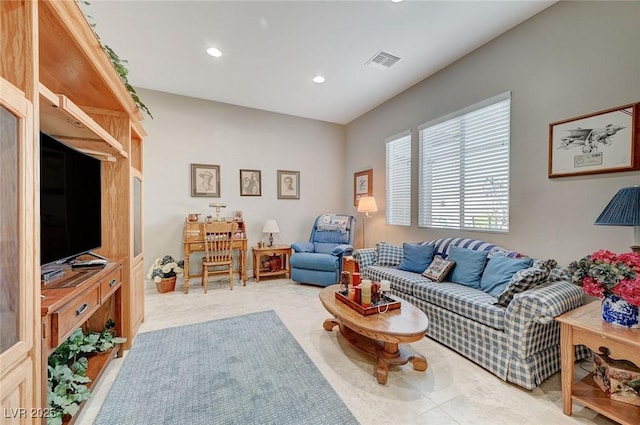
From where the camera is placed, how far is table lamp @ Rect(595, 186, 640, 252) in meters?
1.55

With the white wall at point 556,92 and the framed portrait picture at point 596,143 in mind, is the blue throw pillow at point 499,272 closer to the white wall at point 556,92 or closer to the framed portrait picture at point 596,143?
the white wall at point 556,92

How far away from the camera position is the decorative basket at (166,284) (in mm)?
3721

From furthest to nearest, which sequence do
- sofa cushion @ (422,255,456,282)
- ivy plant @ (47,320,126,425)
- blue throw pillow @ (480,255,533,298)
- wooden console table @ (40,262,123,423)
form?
sofa cushion @ (422,255,456,282)
blue throw pillow @ (480,255,533,298)
ivy plant @ (47,320,126,425)
wooden console table @ (40,262,123,423)

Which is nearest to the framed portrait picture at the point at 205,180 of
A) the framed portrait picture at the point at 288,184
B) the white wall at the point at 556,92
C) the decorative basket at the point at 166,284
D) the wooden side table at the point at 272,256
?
the framed portrait picture at the point at 288,184

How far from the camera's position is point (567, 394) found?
1530 mm

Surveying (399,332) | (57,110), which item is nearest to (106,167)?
(57,110)

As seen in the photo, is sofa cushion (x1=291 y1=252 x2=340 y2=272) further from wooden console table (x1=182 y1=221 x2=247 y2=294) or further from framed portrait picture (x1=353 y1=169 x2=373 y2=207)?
framed portrait picture (x1=353 y1=169 x2=373 y2=207)

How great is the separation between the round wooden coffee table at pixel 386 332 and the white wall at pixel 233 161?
296cm

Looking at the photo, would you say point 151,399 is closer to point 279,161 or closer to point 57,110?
point 57,110

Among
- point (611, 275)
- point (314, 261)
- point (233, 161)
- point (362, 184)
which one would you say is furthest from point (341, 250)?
point (611, 275)

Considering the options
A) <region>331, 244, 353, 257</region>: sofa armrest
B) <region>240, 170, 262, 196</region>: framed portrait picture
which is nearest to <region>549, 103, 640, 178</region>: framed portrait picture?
<region>331, 244, 353, 257</region>: sofa armrest

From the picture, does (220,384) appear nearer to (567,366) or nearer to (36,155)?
(36,155)

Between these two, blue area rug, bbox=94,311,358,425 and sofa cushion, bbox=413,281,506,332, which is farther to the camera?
sofa cushion, bbox=413,281,506,332

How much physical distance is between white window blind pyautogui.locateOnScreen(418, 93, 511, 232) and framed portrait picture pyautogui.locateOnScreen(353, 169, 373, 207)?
1143mm
